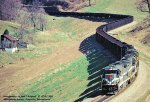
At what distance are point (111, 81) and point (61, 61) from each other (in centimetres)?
3451

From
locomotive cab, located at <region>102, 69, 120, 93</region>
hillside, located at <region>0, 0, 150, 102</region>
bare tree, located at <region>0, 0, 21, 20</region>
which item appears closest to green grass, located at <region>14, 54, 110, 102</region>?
hillside, located at <region>0, 0, 150, 102</region>

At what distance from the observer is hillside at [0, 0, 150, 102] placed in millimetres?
56188

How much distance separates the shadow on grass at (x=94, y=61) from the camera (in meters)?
48.8

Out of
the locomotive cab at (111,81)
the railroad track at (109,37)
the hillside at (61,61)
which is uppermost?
the locomotive cab at (111,81)

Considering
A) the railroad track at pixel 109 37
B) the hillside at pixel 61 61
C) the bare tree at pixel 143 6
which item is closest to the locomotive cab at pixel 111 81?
the railroad track at pixel 109 37

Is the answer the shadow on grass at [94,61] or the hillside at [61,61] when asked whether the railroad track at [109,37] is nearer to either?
the shadow on grass at [94,61]

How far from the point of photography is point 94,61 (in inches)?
2724

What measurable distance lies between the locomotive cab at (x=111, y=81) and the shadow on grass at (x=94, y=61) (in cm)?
145

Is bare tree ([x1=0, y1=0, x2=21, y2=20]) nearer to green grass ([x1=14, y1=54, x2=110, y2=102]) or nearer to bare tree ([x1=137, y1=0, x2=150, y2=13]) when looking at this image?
bare tree ([x1=137, y1=0, x2=150, y2=13])

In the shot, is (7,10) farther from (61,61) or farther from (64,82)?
(64,82)

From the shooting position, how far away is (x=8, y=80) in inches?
2758

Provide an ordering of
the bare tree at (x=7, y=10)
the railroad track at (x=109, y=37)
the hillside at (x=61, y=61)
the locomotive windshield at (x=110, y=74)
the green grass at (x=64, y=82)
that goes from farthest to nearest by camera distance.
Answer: the bare tree at (x=7, y=10) → the railroad track at (x=109, y=37) → the hillside at (x=61, y=61) → the green grass at (x=64, y=82) → the locomotive windshield at (x=110, y=74)

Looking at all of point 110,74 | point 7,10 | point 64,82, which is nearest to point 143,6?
point 7,10

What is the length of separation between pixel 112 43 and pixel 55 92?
1956cm
